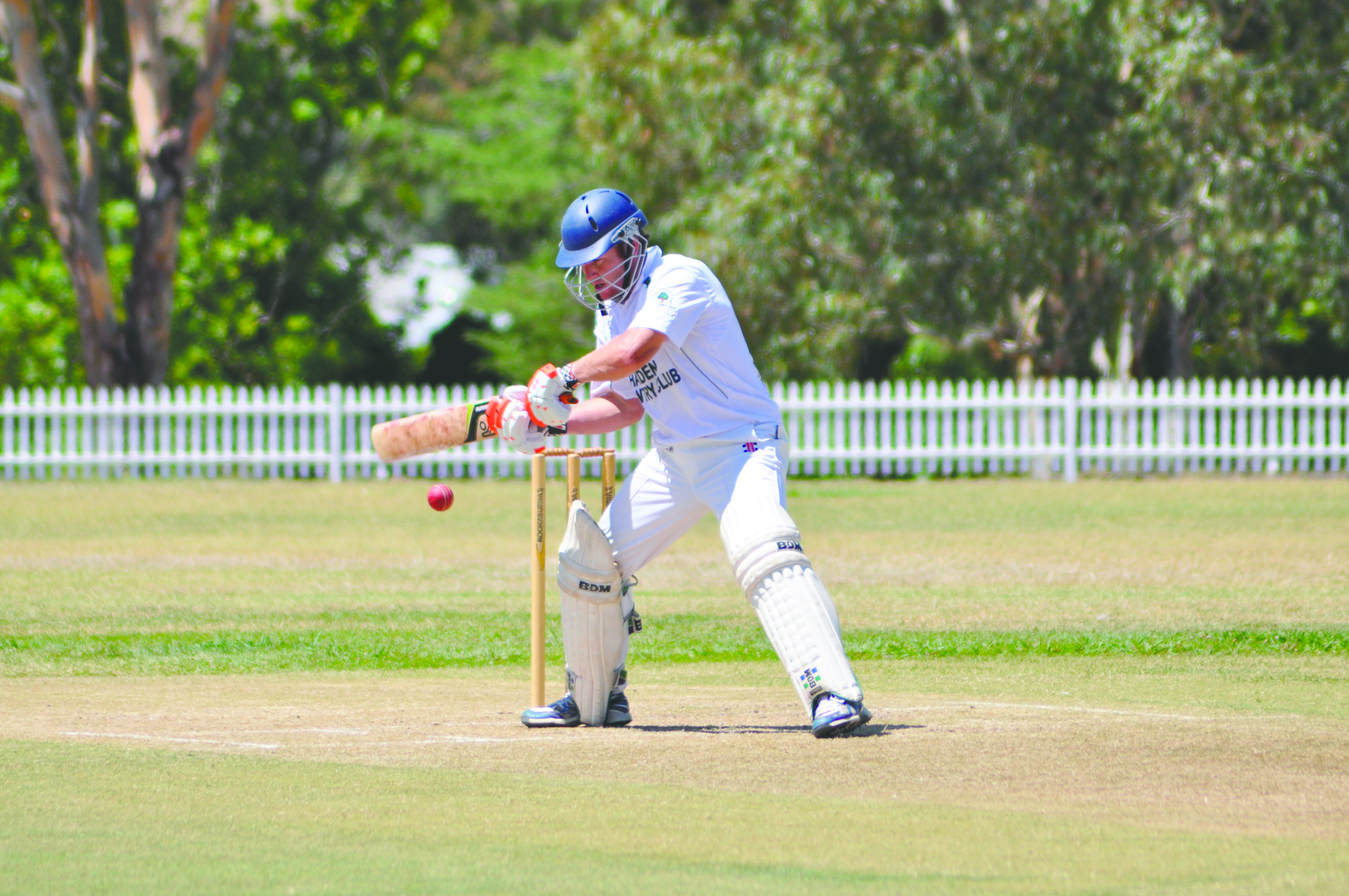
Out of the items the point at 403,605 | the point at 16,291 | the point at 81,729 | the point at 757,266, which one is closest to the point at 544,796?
the point at 81,729

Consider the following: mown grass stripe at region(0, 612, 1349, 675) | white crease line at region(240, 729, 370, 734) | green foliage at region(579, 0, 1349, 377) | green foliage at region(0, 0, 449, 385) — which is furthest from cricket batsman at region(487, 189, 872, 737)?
green foliage at region(0, 0, 449, 385)

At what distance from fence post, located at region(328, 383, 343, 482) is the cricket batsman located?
17.2 m

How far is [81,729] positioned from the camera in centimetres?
671

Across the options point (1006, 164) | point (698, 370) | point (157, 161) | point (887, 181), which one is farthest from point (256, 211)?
point (698, 370)

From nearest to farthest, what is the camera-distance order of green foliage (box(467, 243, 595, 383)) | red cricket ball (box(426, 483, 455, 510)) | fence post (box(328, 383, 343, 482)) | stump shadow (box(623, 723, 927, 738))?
stump shadow (box(623, 723, 927, 738)), red cricket ball (box(426, 483, 455, 510)), fence post (box(328, 383, 343, 482)), green foliage (box(467, 243, 595, 383))

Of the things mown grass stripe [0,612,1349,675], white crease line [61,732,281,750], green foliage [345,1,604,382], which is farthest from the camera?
green foliage [345,1,604,382]

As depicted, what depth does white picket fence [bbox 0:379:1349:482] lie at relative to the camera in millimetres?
22641

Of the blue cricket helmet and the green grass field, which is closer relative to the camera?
the green grass field

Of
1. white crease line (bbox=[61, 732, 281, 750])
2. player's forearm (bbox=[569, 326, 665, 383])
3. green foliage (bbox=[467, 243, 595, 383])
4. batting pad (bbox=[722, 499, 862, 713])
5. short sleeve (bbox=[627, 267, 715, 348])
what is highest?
green foliage (bbox=[467, 243, 595, 383])

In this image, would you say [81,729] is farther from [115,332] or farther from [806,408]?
[115,332]

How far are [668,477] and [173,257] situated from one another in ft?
70.6

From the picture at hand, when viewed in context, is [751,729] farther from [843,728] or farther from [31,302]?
[31,302]

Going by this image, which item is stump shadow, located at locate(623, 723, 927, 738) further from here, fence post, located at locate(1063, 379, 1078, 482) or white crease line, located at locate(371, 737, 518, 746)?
fence post, located at locate(1063, 379, 1078, 482)

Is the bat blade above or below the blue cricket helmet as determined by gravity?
below
